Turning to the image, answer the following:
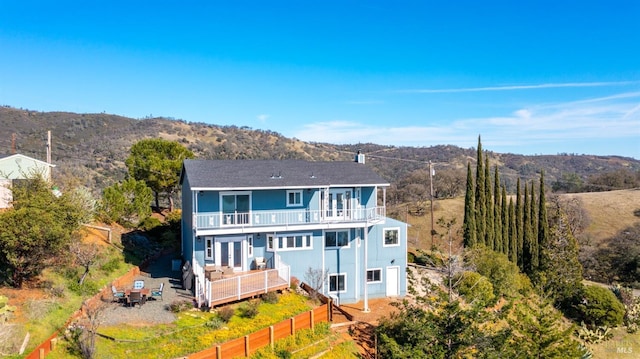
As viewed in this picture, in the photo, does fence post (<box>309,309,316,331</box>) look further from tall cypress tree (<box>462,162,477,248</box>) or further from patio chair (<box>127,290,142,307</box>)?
tall cypress tree (<box>462,162,477,248</box>)

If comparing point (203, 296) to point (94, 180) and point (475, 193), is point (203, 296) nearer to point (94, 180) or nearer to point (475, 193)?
point (475, 193)

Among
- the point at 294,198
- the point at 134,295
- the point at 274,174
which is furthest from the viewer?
the point at 274,174

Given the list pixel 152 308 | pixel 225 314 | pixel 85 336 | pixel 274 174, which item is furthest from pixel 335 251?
pixel 85 336

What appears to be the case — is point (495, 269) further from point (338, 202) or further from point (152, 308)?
point (152, 308)

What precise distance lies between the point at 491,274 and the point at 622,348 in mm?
9886

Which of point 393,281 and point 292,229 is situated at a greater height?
point 292,229

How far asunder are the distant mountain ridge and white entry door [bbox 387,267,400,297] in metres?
38.7

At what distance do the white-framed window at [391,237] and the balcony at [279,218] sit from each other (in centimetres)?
146

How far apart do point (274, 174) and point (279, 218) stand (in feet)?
9.52

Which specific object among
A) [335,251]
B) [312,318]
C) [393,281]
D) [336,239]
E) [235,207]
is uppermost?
[235,207]

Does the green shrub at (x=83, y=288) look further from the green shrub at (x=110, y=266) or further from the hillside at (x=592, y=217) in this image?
the hillside at (x=592, y=217)

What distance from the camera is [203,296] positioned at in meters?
20.4

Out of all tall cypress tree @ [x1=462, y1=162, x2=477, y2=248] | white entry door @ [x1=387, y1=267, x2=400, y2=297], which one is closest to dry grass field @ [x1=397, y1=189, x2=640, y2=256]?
tall cypress tree @ [x1=462, y1=162, x2=477, y2=248]

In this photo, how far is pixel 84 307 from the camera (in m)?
17.9
